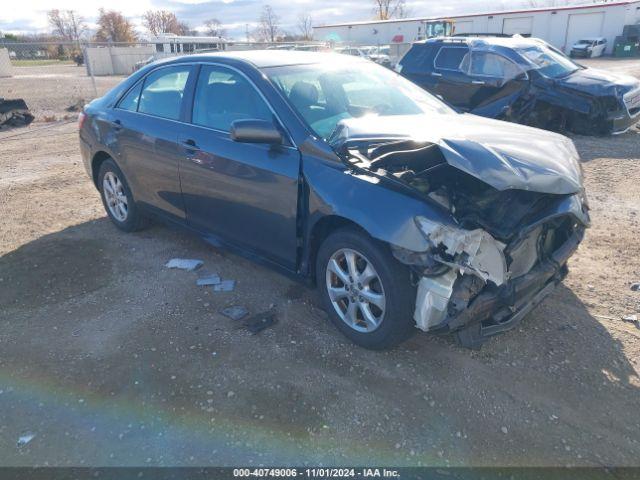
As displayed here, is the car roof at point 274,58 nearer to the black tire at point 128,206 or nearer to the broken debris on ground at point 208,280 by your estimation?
the black tire at point 128,206

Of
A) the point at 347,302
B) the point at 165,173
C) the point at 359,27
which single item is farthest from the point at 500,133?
the point at 359,27

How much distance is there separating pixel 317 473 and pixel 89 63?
16.0 meters

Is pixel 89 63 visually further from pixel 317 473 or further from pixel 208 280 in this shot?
pixel 317 473

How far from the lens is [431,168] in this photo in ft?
10.1

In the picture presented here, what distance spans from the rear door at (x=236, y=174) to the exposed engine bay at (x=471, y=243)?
1.93 feet

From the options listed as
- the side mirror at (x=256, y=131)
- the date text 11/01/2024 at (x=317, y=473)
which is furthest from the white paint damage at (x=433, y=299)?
the side mirror at (x=256, y=131)

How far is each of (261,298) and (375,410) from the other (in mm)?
1555

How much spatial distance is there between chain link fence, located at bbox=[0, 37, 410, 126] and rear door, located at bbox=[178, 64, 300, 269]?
114 centimetres

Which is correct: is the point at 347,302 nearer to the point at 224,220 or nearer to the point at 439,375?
the point at 439,375

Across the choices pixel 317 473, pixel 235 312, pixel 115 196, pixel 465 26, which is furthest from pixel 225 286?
pixel 465 26

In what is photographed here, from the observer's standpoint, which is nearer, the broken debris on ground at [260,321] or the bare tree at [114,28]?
the broken debris on ground at [260,321]

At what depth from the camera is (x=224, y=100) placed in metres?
3.99

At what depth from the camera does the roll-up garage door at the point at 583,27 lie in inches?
1747

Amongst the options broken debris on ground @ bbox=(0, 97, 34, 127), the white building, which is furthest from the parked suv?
broken debris on ground @ bbox=(0, 97, 34, 127)
